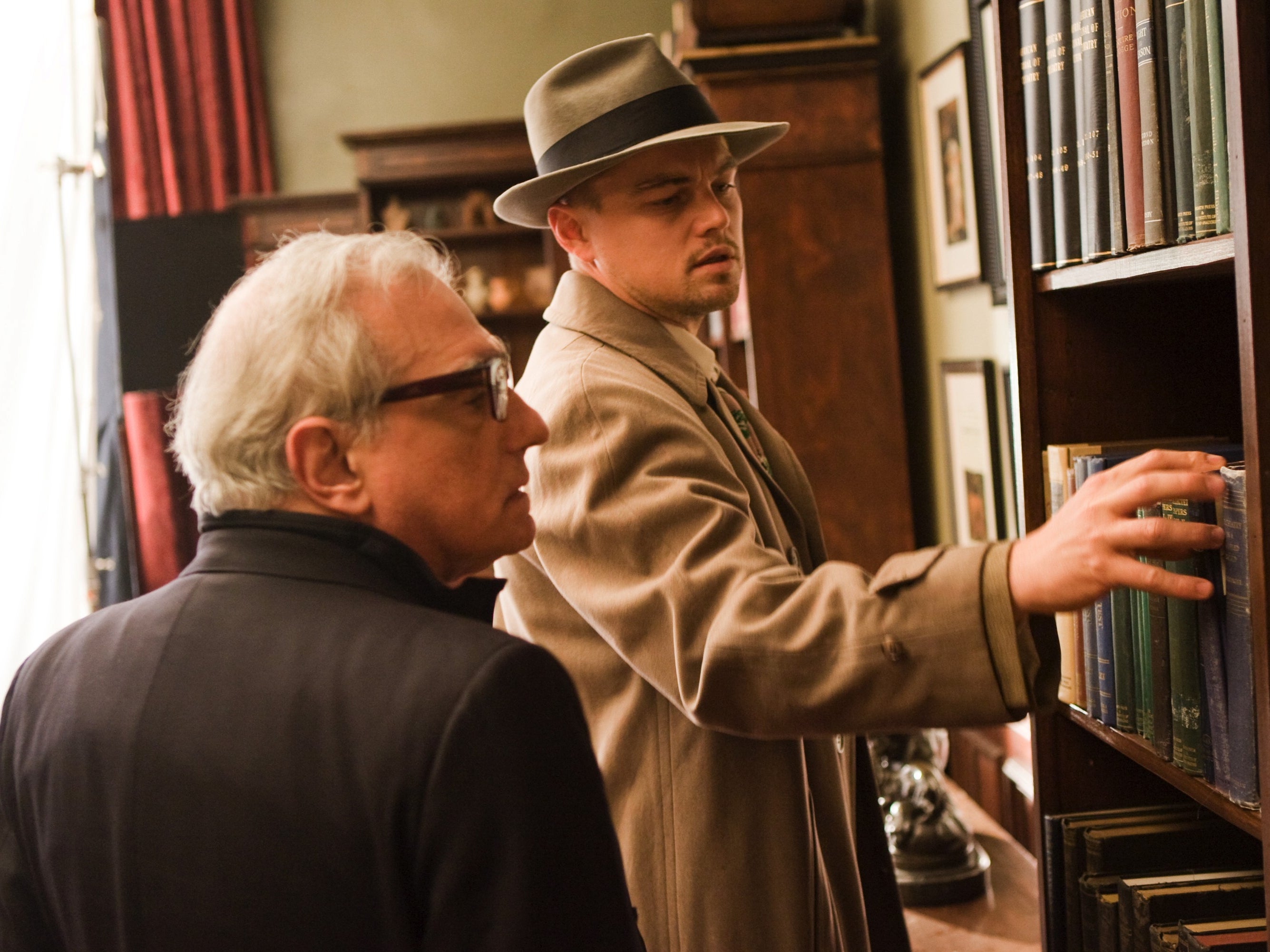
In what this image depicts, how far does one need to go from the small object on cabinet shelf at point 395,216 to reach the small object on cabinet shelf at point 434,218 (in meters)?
0.08

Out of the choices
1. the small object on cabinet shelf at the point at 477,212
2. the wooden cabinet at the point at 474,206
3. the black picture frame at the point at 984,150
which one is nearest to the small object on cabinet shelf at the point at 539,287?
the wooden cabinet at the point at 474,206

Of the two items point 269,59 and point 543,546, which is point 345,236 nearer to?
point 543,546

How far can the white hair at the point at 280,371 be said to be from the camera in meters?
0.88

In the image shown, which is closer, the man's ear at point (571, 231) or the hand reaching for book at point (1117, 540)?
the hand reaching for book at point (1117, 540)

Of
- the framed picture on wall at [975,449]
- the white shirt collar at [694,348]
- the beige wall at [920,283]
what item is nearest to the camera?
the white shirt collar at [694,348]

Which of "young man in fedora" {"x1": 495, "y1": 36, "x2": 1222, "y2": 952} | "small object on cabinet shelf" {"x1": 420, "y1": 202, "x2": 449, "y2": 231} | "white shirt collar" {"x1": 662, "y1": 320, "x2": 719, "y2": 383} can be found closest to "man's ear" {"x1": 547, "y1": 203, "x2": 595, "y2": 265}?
"young man in fedora" {"x1": 495, "y1": 36, "x2": 1222, "y2": 952}

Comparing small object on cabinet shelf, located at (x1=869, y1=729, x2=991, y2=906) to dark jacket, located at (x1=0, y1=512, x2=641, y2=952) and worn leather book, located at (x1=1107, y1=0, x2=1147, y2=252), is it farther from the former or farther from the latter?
dark jacket, located at (x1=0, y1=512, x2=641, y2=952)

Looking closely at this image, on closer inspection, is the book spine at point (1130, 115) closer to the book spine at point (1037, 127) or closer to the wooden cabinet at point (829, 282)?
the book spine at point (1037, 127)

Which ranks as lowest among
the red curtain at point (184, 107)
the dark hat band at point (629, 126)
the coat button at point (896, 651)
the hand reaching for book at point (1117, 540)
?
the coat button at point (896, 651)

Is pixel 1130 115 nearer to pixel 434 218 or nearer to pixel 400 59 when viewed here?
pixel 434 218

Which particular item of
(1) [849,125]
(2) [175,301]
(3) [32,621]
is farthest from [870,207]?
(2) [175,301]

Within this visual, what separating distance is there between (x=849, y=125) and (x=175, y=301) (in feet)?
10.8

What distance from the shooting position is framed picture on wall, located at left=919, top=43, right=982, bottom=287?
8.43 feet

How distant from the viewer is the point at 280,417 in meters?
0.88
